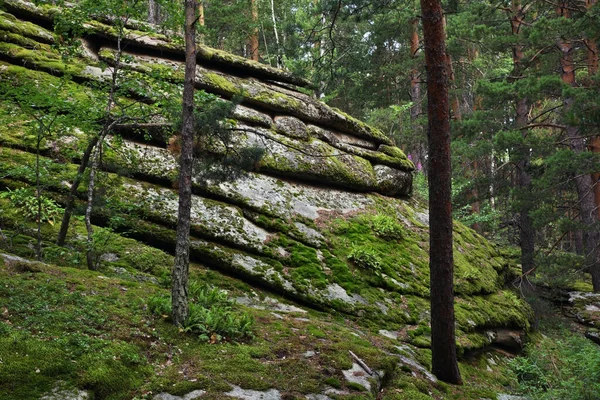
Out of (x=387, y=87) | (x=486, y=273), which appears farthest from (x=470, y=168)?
(x=486, y=273)

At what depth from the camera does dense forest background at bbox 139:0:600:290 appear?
36.8 ft

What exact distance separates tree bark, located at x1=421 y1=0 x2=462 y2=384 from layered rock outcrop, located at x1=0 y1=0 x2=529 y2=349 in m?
1.67

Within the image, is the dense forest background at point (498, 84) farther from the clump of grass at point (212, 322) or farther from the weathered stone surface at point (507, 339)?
the clump of grass at point (212, 322)

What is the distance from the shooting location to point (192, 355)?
16.6 ft

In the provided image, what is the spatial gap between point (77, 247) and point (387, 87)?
68.0ft

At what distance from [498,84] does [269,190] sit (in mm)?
9510

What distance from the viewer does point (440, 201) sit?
6.62 m

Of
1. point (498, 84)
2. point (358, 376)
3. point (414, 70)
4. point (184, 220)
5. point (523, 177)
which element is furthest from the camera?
point (414, 70)

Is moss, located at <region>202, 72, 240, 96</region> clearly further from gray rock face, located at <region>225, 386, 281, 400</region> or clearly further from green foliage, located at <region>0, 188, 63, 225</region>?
gray rock face, located at <region>225, 386, 281, 400</region>

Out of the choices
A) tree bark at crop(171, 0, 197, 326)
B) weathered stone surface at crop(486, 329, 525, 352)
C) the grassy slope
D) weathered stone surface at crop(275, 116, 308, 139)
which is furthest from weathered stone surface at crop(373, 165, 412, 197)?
tree bark at crop(171, 0, 197, 326)

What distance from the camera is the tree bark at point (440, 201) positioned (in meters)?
6.54

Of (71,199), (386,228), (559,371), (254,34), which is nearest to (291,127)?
(386,228)

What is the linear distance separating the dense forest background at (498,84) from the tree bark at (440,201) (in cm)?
140

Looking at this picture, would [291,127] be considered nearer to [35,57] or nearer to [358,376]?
[35,57]
